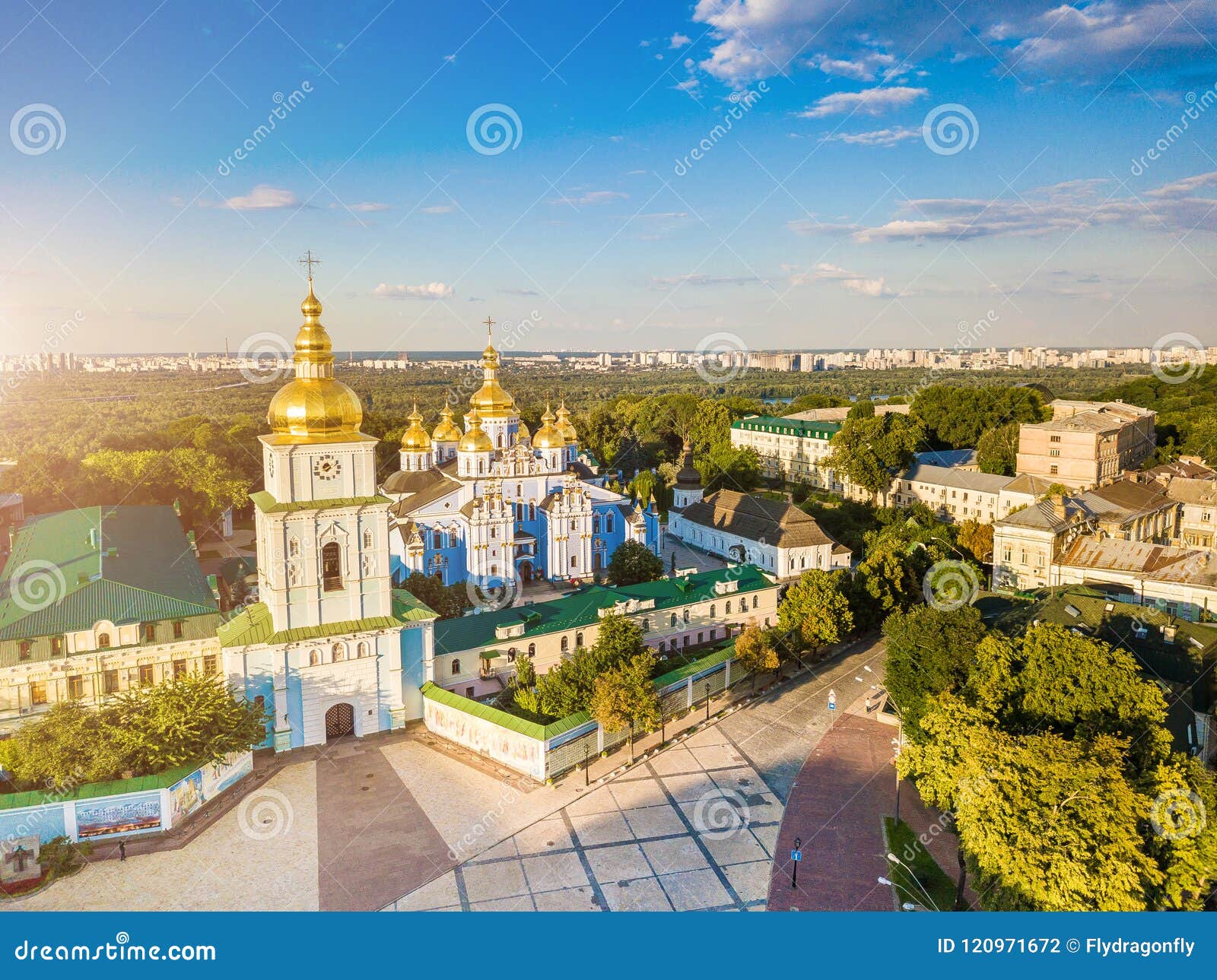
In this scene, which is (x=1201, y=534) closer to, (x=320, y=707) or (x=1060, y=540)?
(x=1060, y=540)

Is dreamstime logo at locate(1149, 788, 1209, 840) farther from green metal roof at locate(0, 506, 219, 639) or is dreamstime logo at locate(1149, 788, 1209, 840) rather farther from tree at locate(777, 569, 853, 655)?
green metal roof at locate(0, 506, 219, 639)

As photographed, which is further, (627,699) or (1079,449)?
(1079,449)

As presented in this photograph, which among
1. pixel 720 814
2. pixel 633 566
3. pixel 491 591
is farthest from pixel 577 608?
pixel 720 814

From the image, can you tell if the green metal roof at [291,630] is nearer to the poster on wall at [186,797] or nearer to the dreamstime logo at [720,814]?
the poster on wall at [186,797]

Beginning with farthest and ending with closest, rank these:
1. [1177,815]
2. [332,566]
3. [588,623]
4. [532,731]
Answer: [588,623], [332,566], [532,731], [1177,815]

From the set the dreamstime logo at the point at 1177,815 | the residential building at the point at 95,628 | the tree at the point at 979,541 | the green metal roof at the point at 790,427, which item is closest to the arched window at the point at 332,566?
the residential building at the point at 95,628

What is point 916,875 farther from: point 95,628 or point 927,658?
point 95,628
